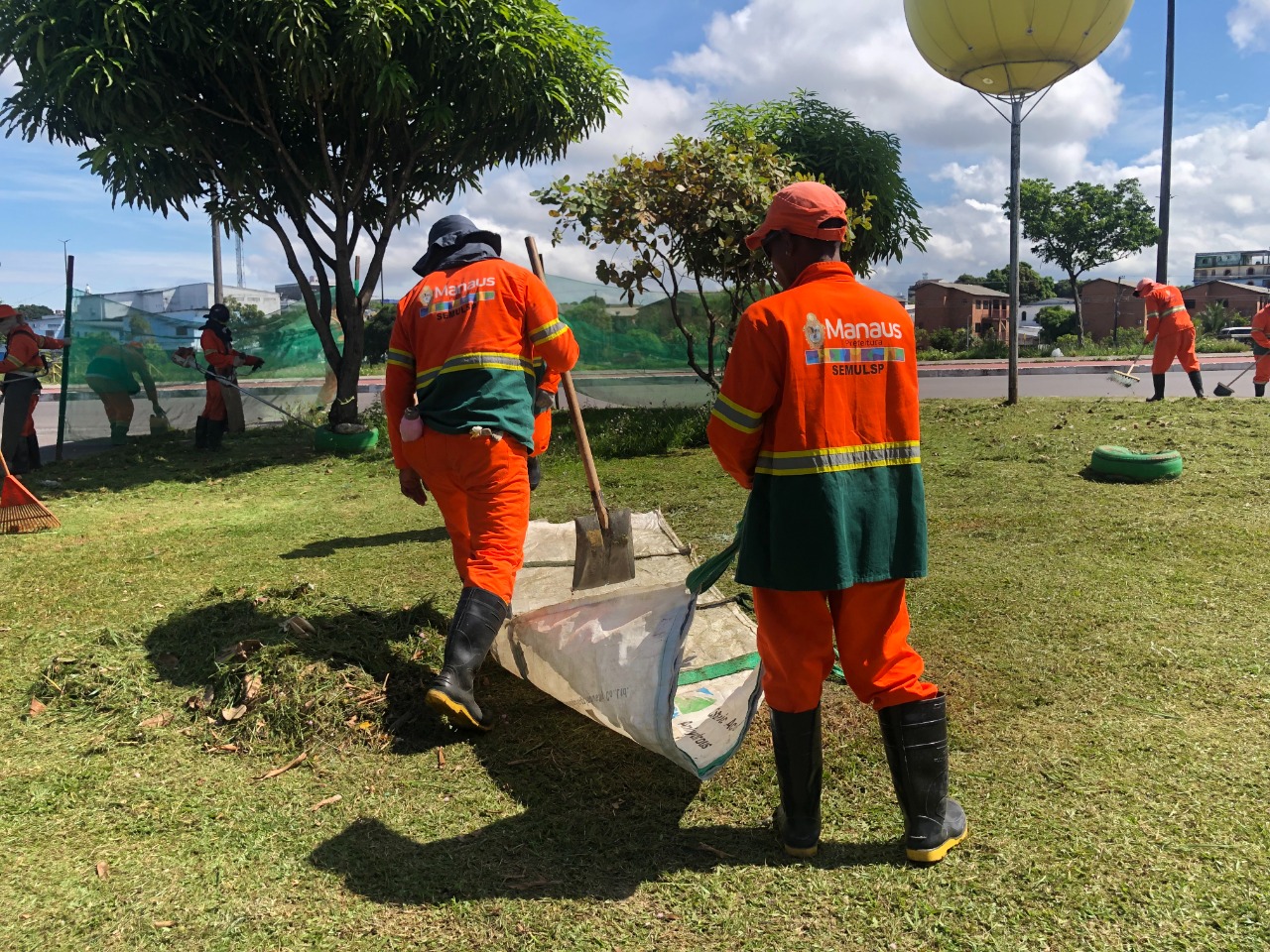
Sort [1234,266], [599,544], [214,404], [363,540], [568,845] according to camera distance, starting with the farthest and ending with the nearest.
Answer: [1234,266]
[214,404]
[363,540]
[599,544]
[568,845]

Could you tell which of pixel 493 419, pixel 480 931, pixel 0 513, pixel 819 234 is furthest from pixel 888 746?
pixel 0 513

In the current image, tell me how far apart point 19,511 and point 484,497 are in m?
5.26

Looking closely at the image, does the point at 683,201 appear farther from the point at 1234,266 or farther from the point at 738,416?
the point at 1234,266

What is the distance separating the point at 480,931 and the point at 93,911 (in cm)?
101

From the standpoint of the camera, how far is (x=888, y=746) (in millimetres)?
2521

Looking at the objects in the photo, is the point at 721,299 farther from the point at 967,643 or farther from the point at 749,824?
the point at 749,824

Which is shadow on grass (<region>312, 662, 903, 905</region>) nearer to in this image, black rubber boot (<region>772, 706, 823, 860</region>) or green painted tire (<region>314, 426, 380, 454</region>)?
black rubber boot (<region>772, 706, 823, 860</region>)

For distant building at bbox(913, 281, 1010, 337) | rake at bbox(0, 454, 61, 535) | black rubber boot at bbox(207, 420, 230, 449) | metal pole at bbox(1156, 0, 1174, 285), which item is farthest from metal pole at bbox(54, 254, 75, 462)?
distant building at bbox(913, 281, 1010, 337)

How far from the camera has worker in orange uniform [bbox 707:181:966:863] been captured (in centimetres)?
242

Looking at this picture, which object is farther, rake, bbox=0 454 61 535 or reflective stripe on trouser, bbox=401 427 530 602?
rake, bbox=0 454 61 535

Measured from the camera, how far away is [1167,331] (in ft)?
38.4

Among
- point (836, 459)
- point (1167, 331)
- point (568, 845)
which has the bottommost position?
point (568, 845)

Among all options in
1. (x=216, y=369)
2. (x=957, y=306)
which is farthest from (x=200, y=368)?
(x=957, y=306)

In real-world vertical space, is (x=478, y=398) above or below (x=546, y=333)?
below
